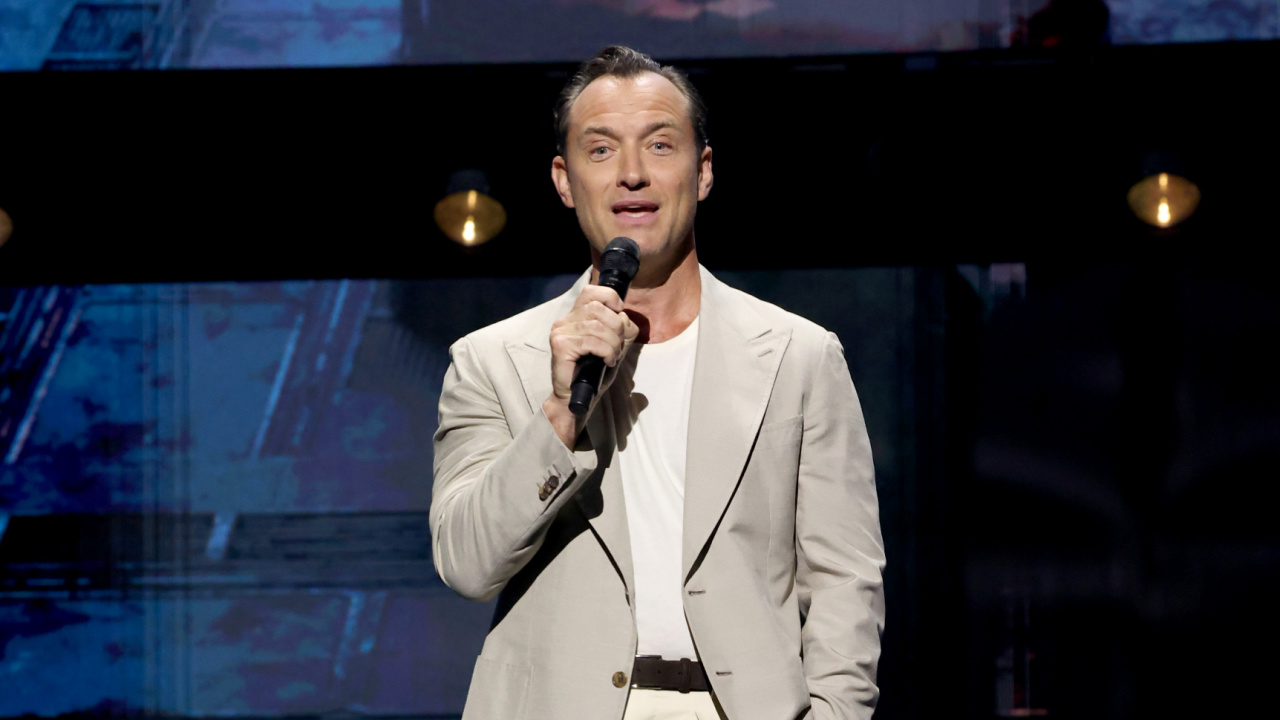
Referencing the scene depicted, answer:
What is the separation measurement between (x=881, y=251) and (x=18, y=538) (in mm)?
3237

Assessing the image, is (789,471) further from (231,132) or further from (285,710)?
(285,710)

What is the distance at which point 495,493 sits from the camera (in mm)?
1411

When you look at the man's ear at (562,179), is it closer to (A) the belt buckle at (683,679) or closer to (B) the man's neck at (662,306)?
(B) the man's neck at (662,306)

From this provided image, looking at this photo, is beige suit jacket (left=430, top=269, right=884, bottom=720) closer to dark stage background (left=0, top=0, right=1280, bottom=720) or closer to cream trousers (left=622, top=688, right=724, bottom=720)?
cream trousers (left=622, top=688, right=724, bottom=720)

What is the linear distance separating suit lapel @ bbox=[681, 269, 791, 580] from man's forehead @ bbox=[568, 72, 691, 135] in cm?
25

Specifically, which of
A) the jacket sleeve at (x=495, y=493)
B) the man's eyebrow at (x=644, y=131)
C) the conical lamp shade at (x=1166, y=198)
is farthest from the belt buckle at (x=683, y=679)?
the conical lamp shade at (x=1166, y=198)

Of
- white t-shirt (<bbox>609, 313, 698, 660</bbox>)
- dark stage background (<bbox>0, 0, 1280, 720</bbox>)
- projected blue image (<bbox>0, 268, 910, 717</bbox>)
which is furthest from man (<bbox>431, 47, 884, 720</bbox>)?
projected blue image (<bbox>0, 268, 910, 717</bbox>)

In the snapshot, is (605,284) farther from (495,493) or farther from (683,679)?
(683,679)

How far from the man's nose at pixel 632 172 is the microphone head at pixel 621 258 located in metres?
0.11

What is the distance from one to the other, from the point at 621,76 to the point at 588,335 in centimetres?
55

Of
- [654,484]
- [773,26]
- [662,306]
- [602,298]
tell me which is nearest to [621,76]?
[662,306]

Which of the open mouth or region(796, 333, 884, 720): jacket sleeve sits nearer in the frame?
region(796, 333, 884, 720): jacket sleeve

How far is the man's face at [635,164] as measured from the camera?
5.39 ft

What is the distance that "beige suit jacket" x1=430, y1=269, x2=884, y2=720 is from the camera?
1441mm
